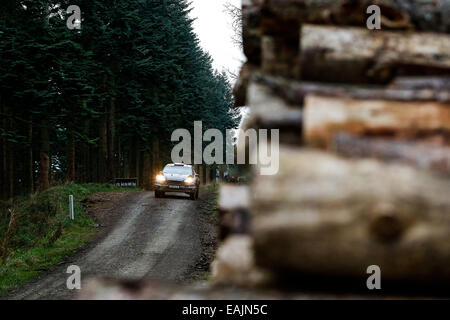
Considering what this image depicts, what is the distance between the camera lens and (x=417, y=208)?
213 centimetres

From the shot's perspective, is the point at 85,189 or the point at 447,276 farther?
the point at 85,189

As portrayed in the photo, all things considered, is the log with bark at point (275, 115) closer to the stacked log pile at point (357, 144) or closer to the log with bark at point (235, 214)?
the stacked log pile at point (357, 144)

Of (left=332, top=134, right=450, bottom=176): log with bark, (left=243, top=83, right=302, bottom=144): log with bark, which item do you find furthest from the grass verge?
(left=332, top=134, right=450, bottom=176): log with bark

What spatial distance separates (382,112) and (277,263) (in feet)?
3.23

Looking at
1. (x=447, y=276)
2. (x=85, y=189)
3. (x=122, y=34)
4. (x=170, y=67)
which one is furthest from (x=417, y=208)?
(x=170, y=67)

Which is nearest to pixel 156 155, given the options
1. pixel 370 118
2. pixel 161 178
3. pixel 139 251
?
pixel 161 178

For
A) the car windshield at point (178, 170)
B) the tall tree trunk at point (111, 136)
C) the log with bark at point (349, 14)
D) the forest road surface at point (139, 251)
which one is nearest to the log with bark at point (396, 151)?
the log with bark at point (349, 14)

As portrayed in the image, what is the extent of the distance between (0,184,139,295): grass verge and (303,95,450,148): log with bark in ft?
35.7

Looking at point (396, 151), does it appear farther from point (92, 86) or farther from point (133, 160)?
point (133, 160)

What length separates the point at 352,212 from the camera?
7.05 ft

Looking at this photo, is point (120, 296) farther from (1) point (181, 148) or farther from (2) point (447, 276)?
(1) point (181, 148)

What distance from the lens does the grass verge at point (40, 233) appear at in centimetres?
1291

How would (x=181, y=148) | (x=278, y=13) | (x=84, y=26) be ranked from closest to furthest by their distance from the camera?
(x=278, y=13)
(x=84, y=26)
(x=181, y=148)

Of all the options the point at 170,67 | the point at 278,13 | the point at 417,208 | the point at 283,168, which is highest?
the point at 170,67
